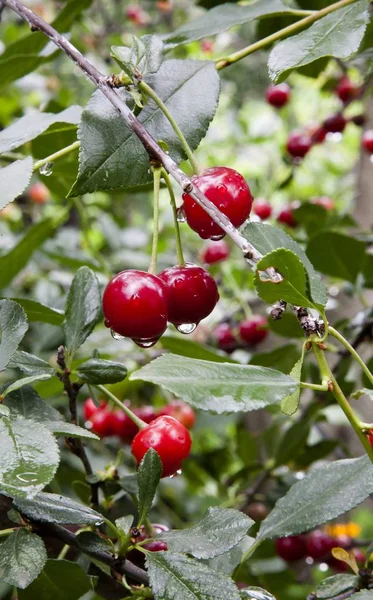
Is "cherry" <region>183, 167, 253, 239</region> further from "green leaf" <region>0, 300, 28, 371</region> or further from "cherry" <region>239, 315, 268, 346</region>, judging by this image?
"cherry" <region>239, 315, 268, 346</region>

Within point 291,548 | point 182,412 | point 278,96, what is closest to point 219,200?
point 182,412

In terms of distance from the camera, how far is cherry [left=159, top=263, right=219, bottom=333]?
2.21 ft

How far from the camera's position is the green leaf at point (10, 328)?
60 centimetres

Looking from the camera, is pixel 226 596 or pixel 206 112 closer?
pixel 226 596

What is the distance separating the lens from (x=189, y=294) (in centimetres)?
67

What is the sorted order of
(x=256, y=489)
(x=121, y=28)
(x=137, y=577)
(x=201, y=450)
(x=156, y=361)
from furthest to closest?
1. (x=121, y=28)
2. (x=201, y=450)
3. (x=256, y=489)
4. (x=137, y=577)
5. (x=156, y=361)

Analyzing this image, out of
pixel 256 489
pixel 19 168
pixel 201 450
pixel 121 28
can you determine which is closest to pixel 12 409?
pixel 19 168

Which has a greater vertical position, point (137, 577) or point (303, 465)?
point (137, 577)

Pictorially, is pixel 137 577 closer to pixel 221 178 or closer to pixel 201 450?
pixel 221 178

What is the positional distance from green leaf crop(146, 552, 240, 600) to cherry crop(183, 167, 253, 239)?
0.93 ft

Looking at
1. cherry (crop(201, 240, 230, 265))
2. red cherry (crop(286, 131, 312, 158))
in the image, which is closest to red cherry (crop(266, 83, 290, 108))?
red cherry (crop(286, 131, 312, 158))

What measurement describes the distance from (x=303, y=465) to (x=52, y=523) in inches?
33.4

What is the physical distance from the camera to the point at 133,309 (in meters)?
0.62

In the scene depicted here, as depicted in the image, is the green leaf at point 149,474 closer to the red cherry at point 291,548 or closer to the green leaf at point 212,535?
the green leaf at point 212,535
